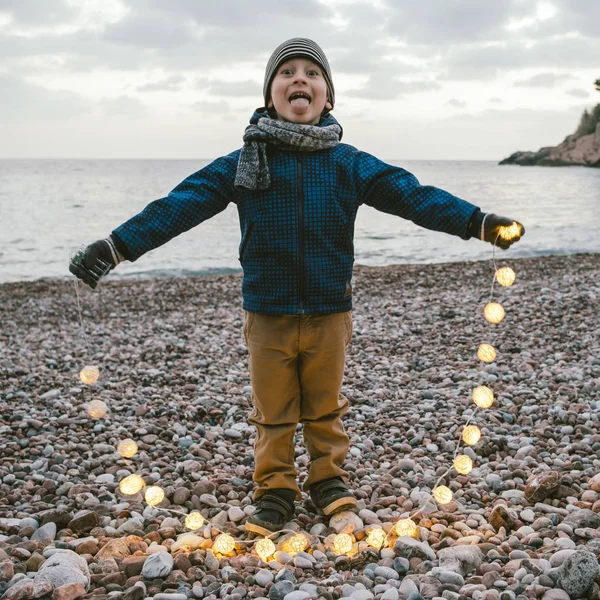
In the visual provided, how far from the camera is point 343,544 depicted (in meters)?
2.99

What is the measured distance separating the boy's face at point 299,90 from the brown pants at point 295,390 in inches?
40.1

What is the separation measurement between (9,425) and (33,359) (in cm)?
242

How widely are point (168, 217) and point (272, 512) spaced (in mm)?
1592

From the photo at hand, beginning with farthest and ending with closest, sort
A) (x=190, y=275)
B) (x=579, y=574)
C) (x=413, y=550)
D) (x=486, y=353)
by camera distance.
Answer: (x=190, y=275), (x=486, y=353), (x=413, y=550), (x=579, y=574)

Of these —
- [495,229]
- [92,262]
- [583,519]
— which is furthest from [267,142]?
[583,519]

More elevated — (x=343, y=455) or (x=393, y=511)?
(x=343, y=455)

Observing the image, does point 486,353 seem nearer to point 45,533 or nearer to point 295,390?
point 295,390

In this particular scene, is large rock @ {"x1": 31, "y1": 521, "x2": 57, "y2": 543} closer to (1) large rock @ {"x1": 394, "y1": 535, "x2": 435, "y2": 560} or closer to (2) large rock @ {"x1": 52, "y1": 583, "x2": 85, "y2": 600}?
(2) large rock @ {"x1": 52, "y1": 583, "x2": 85, "y2": 600}

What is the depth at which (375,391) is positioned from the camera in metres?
5.48

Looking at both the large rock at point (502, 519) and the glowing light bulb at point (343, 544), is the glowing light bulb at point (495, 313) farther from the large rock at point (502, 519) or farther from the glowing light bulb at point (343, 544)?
the glowing light bulb at point (343, 544)

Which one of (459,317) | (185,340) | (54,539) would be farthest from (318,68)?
(459,317)

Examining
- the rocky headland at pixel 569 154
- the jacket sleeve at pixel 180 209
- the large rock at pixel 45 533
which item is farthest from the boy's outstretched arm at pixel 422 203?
the rocky headland at pixel 569 154

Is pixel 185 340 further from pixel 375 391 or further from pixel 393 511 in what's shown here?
pixel 393 511

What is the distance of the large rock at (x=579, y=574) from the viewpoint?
2504 millimetres
